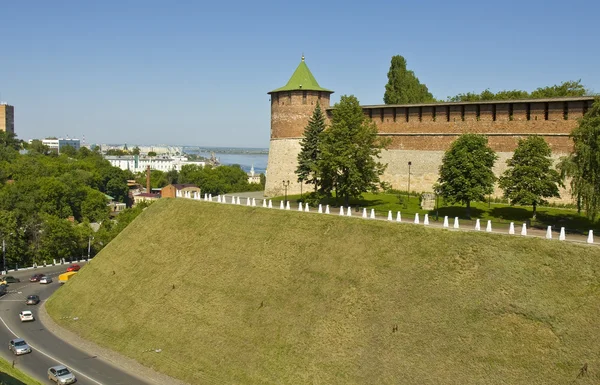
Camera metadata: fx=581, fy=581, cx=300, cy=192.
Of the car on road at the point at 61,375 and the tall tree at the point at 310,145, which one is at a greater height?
the tall tree at the point at 310,145

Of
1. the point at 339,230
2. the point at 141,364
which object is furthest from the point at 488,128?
the point at 141,364

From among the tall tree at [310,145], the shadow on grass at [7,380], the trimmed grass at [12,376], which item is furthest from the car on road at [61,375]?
the tall tree at [310,145]

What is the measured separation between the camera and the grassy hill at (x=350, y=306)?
18016 mm

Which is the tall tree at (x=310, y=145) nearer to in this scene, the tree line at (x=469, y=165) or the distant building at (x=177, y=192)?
the tree line at (x=469, y=165)

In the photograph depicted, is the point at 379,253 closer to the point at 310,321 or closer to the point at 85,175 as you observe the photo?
the point at 310,321

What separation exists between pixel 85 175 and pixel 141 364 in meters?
66.9

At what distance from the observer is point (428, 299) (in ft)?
67.5

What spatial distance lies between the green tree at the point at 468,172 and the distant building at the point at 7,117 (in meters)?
165

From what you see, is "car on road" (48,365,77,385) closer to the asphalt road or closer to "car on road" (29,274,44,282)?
the asphalt road

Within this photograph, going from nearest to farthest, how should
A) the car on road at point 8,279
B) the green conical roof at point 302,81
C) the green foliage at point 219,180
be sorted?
the green conical roof at point 302,81
the car on road at point 8,279
the green foliage at point 219,180

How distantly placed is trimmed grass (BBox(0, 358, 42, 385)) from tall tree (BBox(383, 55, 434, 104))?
4359cm

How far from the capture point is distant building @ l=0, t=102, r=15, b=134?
168m

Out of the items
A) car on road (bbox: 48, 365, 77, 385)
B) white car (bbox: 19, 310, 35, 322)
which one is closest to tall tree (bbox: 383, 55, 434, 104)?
white car (bbox: 19, 310, 35, 322)

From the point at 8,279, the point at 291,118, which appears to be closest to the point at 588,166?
the point at 291,118
